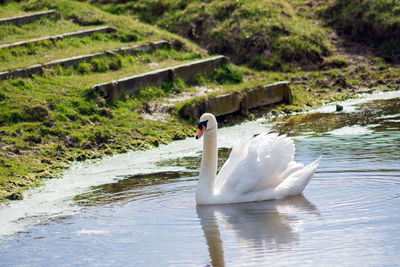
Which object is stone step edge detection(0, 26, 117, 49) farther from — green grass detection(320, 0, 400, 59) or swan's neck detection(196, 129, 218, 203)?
swan's neck detection(196, 129, 218, 203)

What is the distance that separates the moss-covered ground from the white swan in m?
2.69

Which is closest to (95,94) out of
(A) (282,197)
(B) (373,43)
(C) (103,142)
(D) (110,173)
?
(C) (103,142)

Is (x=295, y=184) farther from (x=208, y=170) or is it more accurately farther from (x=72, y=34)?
(x=72, y=34)

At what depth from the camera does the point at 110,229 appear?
8055 millimetres

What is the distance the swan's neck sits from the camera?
29.4ft

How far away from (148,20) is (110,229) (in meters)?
14.6

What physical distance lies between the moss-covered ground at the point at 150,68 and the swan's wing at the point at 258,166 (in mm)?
2952

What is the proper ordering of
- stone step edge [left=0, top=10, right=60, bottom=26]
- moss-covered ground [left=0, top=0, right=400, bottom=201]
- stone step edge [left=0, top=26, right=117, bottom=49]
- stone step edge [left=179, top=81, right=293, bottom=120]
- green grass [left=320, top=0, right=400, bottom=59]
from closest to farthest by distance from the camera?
moss-covered ground [left=0, top=0, right=400, bottom=201]
stone step edge [left=179, top=81, right=293, bottom=120]
stone step edge [left=0, top=26, right=117, bottom=49]
stone step edge [left=0, top=10, right=60, bottom=26]
green grass [left=320, top=0, right=400, bottom=59]

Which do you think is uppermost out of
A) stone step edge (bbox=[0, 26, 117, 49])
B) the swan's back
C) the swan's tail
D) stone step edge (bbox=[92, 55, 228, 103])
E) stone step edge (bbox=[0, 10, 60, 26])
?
stone step edge (bbox=[0, 10, 60, 26])

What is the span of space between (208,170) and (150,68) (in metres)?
7.54

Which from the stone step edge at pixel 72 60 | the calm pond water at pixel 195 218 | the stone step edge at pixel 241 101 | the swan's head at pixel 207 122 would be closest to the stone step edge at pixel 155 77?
the stone step edge at pixel 241 101

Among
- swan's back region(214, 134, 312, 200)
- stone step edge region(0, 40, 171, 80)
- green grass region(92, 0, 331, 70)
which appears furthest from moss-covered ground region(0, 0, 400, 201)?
swan's back region(214, 134, 312, 200)

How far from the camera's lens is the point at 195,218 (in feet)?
27.6

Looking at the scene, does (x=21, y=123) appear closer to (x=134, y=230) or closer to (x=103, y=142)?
(x=103, y=142)
